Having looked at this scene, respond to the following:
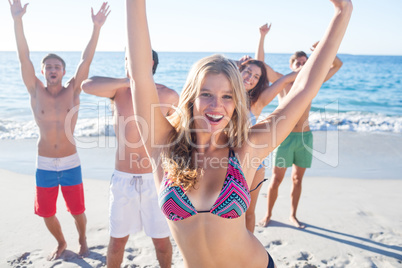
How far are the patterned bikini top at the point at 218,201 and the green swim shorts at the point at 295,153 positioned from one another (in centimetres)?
314

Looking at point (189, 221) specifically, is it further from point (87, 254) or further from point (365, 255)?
point (365, 255)

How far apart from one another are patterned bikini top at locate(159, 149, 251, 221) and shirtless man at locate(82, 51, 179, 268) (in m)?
1.46

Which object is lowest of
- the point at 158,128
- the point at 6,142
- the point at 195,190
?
the point at 6,142

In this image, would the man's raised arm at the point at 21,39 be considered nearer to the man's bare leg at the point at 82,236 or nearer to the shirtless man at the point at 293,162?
the man's bare leg at the point at 82,236

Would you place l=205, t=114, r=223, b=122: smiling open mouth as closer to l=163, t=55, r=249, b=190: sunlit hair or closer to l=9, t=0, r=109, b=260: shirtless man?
l=163, t=55, r=249, b=190: sunlit hair

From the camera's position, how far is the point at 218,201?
1806mm

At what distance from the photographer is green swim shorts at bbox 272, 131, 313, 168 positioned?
484 cm

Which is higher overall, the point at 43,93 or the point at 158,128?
the point at 43,93

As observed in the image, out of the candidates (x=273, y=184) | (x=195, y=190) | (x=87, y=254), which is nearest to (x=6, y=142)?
(x=87, y=254)

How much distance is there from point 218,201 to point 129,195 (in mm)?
1664

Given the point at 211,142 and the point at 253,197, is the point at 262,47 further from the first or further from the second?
the point at 211,142

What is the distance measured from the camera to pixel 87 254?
13.0 feet

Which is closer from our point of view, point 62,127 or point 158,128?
point 158,128

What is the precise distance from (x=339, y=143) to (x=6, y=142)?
9777mm
